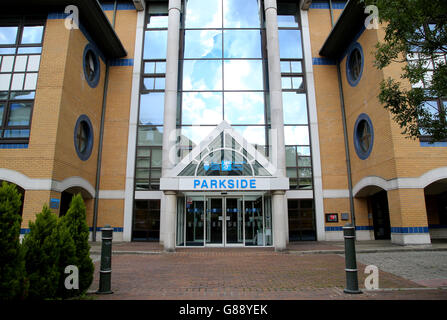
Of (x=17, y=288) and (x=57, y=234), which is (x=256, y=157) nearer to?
(x=57, y=234)

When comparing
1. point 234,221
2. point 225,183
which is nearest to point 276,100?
point 225,183

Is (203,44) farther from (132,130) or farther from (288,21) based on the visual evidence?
(132,130)

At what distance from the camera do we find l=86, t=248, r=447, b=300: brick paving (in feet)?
20.2

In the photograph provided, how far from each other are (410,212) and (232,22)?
15519 millimetres

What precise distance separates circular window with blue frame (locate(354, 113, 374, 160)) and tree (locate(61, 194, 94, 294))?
48.2 feet

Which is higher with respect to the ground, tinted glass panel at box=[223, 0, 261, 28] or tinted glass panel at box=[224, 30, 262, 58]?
tinted glass panel at box=[223, 0, 261, 28]

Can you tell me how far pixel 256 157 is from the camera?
47.0 ft

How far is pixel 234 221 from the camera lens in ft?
51.7

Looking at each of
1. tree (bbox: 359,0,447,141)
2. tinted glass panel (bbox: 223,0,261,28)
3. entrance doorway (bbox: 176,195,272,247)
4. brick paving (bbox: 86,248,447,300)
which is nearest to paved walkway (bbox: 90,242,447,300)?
brick paving (bbox: 86,248,447,300)

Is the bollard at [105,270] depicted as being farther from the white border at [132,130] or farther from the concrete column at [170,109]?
the white border at [132,130]

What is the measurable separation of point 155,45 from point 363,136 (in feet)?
47.1

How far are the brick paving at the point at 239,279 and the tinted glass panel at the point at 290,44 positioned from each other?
13.8 m

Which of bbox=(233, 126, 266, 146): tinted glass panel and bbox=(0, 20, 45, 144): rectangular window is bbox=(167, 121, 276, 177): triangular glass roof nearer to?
bbox=(233, 126, 266, 146): tinted glass panel

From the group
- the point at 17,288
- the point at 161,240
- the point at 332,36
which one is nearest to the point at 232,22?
the point at 332,36
